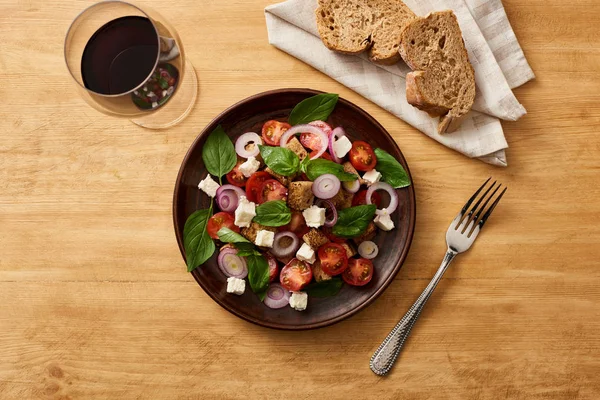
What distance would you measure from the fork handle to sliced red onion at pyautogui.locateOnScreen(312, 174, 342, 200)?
515mm

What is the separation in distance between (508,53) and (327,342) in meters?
1.26

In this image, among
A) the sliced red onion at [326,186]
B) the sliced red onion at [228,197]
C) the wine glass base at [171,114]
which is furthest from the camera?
the wine glass base at [171,114]

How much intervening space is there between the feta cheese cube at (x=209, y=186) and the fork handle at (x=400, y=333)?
82cm

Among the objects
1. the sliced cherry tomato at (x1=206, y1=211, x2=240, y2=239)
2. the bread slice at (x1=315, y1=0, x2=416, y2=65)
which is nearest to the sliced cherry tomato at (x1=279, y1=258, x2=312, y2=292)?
the sliced cherry tomato at (x1=206, y1=211, x2=240, y2=239)

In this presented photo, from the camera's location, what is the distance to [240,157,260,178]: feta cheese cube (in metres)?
1.83

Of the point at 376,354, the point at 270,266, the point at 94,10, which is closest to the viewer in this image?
the point at 94,10

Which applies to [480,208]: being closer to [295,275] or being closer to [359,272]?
[359,272]

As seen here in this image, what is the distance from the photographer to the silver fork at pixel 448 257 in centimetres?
198

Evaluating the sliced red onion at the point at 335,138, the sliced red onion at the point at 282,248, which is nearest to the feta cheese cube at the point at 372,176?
the sliced red onion at the point at 335,138

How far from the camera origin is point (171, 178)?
206 cm

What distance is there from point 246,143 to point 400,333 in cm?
88

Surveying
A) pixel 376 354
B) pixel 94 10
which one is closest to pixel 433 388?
pixel 376 354

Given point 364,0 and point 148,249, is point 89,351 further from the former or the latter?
point 364,0

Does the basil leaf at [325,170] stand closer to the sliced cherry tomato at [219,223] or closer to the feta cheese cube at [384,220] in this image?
the feta cheese cube at [384,220]
